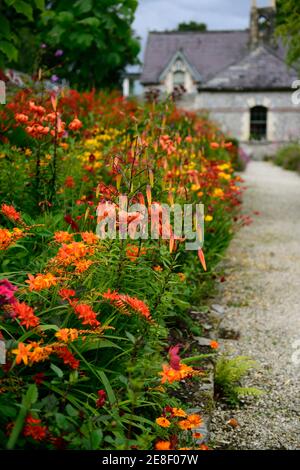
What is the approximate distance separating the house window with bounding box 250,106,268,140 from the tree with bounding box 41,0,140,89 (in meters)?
11.6

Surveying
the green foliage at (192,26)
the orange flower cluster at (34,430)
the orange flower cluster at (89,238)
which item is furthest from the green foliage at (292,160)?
the green foliage at (192,26)

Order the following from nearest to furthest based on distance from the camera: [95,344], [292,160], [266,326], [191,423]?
[191,423] → [95,344] → [266,326] → [292,160]

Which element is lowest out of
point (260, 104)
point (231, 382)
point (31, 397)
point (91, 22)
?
point (231, 382)

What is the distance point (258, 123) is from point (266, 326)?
25287 millimetres

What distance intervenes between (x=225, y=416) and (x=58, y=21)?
50.7ft

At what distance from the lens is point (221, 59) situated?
3055 cm

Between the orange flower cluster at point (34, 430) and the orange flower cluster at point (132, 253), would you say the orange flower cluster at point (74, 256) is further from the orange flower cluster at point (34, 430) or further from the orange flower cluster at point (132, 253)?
the orange flower cluster at point (34, 430)

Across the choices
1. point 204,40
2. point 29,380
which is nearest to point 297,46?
point 29,380

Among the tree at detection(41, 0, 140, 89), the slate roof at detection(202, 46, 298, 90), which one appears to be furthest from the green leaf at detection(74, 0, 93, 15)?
the slate roof at detection(202, 46, 298, 90)

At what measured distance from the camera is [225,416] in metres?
2.98

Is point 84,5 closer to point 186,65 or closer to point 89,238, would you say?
point 89,238

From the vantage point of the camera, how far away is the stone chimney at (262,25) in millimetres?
28641

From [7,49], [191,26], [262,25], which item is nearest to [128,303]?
[7,49]
